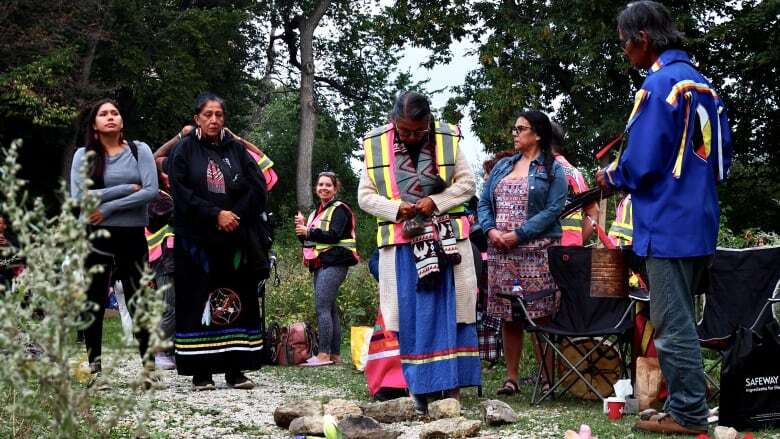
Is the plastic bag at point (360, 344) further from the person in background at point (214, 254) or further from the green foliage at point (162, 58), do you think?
the green foliage at point (162, 58)

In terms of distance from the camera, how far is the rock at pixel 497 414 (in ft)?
18.9

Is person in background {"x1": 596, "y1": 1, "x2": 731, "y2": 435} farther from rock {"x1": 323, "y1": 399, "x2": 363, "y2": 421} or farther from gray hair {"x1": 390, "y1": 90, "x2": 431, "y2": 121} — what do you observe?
rock {"x1": 323, "y1": 399, "x2": 363, "y2": 421}

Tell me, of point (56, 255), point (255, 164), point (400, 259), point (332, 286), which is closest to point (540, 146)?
point (400, 259)

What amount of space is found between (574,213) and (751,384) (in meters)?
2.63

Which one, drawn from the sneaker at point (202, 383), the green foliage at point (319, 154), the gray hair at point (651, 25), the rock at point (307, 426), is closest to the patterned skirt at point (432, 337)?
the rock at point (307, 426)

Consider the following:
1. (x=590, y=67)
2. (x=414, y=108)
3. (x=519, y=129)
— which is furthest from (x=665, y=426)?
(x=590, y=67)

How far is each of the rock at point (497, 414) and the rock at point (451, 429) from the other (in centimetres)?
34

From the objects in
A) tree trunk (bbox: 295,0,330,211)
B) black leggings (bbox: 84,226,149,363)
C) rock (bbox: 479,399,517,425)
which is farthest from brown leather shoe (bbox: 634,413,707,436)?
tree trunk (bbox: 295,0,330,211)

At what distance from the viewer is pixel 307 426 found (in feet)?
17.6

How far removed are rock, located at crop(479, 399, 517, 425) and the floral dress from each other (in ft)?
4.45

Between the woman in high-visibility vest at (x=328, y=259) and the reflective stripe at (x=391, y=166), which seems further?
the woman in high-visibility vest at (x=328, y=259)

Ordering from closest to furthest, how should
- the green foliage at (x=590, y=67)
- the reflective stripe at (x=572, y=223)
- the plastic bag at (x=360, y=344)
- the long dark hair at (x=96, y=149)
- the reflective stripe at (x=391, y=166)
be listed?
the reflective stripe at (x=391, y=166) < the long dark hair at (x=96, y=149) < the reflective stripe at (x=572, y=223) < the plastic bag at (x=360, y=344) < the green foliage at (x=590, y=67)

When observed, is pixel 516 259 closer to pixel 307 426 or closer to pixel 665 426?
pixel 665 426

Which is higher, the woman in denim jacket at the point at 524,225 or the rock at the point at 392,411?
the woman in denim jacket at the point at 524,225
